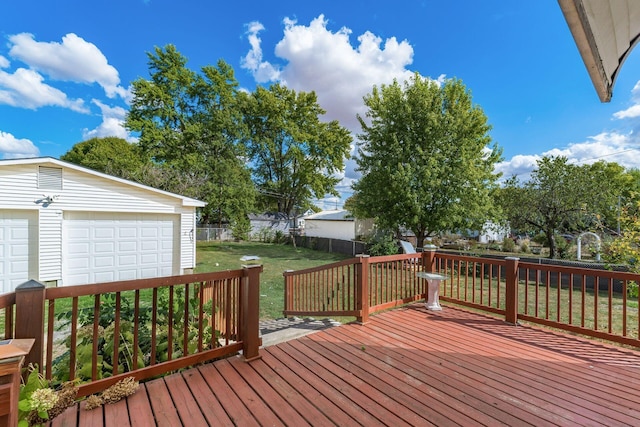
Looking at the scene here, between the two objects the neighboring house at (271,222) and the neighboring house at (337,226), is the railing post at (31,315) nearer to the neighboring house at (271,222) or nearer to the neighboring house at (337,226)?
the neighboring house at (337,226)

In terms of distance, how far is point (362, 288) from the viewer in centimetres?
381

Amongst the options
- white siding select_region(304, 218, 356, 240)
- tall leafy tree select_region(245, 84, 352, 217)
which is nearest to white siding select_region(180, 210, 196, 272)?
white siding select_region(304, 218, 356, 240)

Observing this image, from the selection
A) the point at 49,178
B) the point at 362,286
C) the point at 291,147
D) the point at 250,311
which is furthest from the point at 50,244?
the point at 291,147

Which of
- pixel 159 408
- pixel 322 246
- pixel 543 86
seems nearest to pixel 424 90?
pixel 543 86

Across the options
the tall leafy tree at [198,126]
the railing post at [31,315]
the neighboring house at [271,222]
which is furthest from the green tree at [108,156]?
the railing post at [31,315]

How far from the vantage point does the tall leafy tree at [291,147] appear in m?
22.2

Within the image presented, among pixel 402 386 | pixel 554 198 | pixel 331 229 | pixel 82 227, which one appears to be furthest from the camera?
pixel 331 229

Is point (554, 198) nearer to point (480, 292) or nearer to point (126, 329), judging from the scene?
point (480, 292)

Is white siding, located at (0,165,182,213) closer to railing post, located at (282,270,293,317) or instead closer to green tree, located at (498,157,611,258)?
railing post, located at (282,270,293,317)

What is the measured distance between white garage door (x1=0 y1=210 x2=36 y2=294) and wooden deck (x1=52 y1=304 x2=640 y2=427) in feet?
25.5

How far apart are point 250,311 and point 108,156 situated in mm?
24682

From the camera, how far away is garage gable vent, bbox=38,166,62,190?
7.29 meters

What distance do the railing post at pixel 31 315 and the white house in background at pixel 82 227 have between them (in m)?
7.29

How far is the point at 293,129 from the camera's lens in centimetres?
2244
